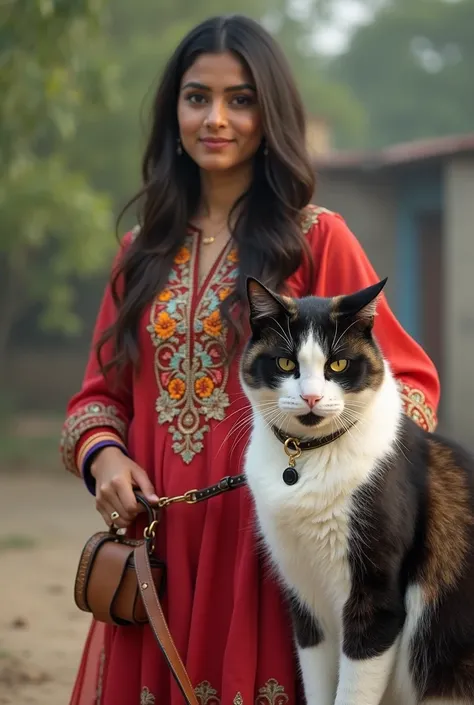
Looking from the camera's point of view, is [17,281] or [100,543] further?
[17,281]

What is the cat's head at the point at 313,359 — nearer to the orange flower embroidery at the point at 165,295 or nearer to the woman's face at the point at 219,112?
the orange flower embroidery at the point at 165,295

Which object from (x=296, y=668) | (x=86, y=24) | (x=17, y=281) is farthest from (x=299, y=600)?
(x=17, y=281)

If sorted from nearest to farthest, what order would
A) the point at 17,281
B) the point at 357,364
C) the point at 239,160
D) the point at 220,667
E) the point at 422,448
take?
1. the point at 357,364
2. the point at 422,448
3. the point at 220,667
4. the point at 239,160
5. the point at 17,281

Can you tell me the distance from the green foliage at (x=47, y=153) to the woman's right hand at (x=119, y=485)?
205 cm

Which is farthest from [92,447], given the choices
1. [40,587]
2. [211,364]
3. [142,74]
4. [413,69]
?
[413,69]

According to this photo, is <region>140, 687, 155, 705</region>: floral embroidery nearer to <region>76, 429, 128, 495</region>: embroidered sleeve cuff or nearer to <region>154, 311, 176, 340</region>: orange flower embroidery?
<region>76, 429, 128, 495</region>: embroidered sleeve cuff

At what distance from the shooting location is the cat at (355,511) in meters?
1.87

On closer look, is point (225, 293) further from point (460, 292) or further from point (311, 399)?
point (460, 292)

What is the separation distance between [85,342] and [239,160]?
1216 centimetres

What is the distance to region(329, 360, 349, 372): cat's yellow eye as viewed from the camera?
1907 mm

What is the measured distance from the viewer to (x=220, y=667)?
219 centimetres

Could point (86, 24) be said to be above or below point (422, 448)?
above

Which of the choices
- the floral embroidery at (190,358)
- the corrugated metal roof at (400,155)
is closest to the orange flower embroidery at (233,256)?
the floral embroidery at (190,358)

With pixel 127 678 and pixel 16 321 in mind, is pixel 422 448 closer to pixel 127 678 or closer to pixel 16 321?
pixel 127 678
